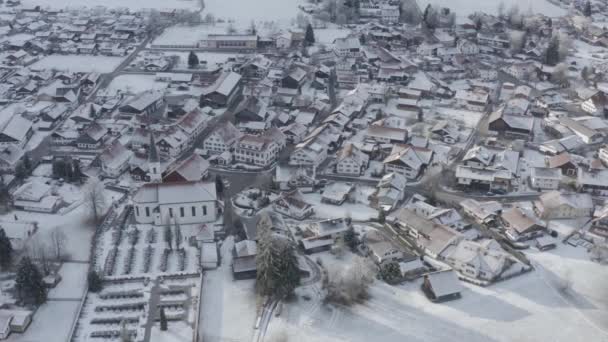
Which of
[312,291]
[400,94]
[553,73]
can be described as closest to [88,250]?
[312,291]

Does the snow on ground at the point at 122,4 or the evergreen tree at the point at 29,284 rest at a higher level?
the snow on ground at the point at 122,4

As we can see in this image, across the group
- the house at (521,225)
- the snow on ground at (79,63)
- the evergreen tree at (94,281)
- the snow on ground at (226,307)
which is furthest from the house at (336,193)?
the snow on ground at (79,63)

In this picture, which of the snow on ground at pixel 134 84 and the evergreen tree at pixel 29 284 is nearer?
the evergreen tree at pixel 29 284

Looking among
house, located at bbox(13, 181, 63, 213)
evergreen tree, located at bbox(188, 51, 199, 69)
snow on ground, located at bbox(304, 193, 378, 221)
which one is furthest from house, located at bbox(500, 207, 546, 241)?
evergreen tree, located at bbox(188, 51, 199, 69)

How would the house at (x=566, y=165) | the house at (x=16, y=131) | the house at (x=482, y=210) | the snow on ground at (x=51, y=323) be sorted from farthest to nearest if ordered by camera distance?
1. the house at (x=16, y=131)
2. the house at (x=566, y=165)
3. the house at (x=482, y=210)
4. the snow on ground at (x=51, y=323)

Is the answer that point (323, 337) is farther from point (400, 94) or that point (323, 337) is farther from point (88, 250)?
point (400, 94)

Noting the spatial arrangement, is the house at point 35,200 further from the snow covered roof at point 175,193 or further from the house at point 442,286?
the house at point 442,286
